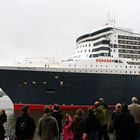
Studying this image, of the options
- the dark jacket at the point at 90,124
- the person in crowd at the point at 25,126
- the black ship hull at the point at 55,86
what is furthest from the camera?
the black ship hull at the point at 55,86

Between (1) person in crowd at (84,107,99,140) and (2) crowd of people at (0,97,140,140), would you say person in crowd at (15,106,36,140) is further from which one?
(1) person in crowd at (84,107,99,140)

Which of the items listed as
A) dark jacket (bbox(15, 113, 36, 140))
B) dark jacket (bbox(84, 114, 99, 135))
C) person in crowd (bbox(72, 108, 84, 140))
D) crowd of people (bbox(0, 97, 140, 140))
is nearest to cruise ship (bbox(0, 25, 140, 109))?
crowd of people (bbox(0, 97, 140, 140))

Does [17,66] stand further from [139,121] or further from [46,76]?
[139,121]

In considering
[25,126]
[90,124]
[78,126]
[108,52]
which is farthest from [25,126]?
[108,52]

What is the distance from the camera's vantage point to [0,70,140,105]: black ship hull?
117 feet

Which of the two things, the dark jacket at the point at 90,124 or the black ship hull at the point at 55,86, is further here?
the black ship hull at the point at 55,86

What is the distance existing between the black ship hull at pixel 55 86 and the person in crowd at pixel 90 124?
86.4ft

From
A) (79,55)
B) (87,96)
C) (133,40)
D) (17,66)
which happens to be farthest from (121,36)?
(17,66)

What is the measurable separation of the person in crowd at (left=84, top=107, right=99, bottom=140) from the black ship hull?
2633cm

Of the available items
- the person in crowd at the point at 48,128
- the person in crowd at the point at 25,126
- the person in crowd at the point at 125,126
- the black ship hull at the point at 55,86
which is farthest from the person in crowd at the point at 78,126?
the black ship hull at the point at 55,86

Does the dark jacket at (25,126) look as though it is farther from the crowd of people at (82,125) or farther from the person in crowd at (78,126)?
the person in crowd at (78,126)

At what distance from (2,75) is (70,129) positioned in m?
27.3

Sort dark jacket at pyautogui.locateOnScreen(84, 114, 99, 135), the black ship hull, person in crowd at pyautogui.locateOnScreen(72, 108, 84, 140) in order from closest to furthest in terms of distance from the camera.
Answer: dark jacket at pyautogui.locateOnScreen(84, 114, 99, 135), person in crowd at pyautogui.locateOnScreen(72, 108, 84, 140), the black ship hull

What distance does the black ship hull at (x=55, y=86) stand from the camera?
35.8 m
